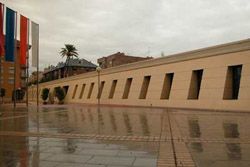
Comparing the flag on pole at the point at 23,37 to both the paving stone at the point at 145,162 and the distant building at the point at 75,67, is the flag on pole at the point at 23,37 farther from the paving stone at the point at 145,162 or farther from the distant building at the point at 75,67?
the distant building at the point at 75,67

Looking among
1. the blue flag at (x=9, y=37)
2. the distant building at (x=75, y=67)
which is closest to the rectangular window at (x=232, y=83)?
the blue flag at (x=9, y=37)

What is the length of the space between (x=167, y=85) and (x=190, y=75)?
4.90 metres

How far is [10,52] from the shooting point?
26234 mm

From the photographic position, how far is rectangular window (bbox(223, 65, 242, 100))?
2908 centimetres

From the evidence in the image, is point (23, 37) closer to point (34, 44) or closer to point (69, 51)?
point (34, 44)

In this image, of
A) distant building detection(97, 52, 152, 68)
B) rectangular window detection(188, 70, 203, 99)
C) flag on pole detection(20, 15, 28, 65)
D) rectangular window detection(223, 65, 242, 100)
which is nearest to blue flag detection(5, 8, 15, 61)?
flag on pole detection(20, 15, 28, 65)

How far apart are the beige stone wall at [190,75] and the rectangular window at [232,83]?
1.19 feet

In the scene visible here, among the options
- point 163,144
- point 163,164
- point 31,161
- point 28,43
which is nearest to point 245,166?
point 163,164

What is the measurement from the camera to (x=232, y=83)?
29531mm

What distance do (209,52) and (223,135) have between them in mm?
20712

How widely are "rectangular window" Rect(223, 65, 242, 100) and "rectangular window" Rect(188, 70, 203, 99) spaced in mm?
4270

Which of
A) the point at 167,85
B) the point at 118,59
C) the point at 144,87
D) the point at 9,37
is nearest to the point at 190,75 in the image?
the point at 167,85

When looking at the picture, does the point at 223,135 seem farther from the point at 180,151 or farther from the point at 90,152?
the point at 90,152

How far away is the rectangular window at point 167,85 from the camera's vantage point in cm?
3728
